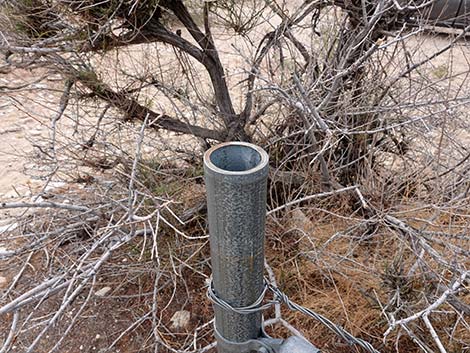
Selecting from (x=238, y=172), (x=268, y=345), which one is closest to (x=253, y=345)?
(x=268, y=345)

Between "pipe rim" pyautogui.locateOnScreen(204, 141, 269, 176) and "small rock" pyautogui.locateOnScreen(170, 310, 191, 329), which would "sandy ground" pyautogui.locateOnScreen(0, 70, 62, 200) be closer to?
"small rock" pyautogui.locateOnScreen(170, 310, 191, 329)

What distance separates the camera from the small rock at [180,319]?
6.45ft

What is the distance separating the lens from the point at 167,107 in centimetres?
283

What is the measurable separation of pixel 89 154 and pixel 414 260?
5.28 ft

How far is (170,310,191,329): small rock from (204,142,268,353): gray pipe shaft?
0.92 metres

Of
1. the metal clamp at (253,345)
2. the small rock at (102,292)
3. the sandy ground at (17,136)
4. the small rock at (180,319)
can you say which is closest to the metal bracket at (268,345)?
the metal clamp at (253,345)

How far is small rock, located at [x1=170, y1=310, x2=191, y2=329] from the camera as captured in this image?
1.96 metres

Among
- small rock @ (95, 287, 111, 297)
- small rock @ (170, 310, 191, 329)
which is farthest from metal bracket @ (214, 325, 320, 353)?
small rock @ (95, 287, 111, 297)

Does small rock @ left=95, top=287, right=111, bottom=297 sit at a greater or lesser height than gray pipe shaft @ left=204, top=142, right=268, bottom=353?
lesser

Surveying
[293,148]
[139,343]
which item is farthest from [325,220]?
[139,343]

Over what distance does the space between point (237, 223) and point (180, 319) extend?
3.98ft

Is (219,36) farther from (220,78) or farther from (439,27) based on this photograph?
(439,27)

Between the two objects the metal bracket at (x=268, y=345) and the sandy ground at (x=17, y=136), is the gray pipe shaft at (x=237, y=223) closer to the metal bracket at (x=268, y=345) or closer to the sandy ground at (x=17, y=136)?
the metal bracket at (x=268, y=345)

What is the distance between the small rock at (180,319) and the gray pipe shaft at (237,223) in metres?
0.92
